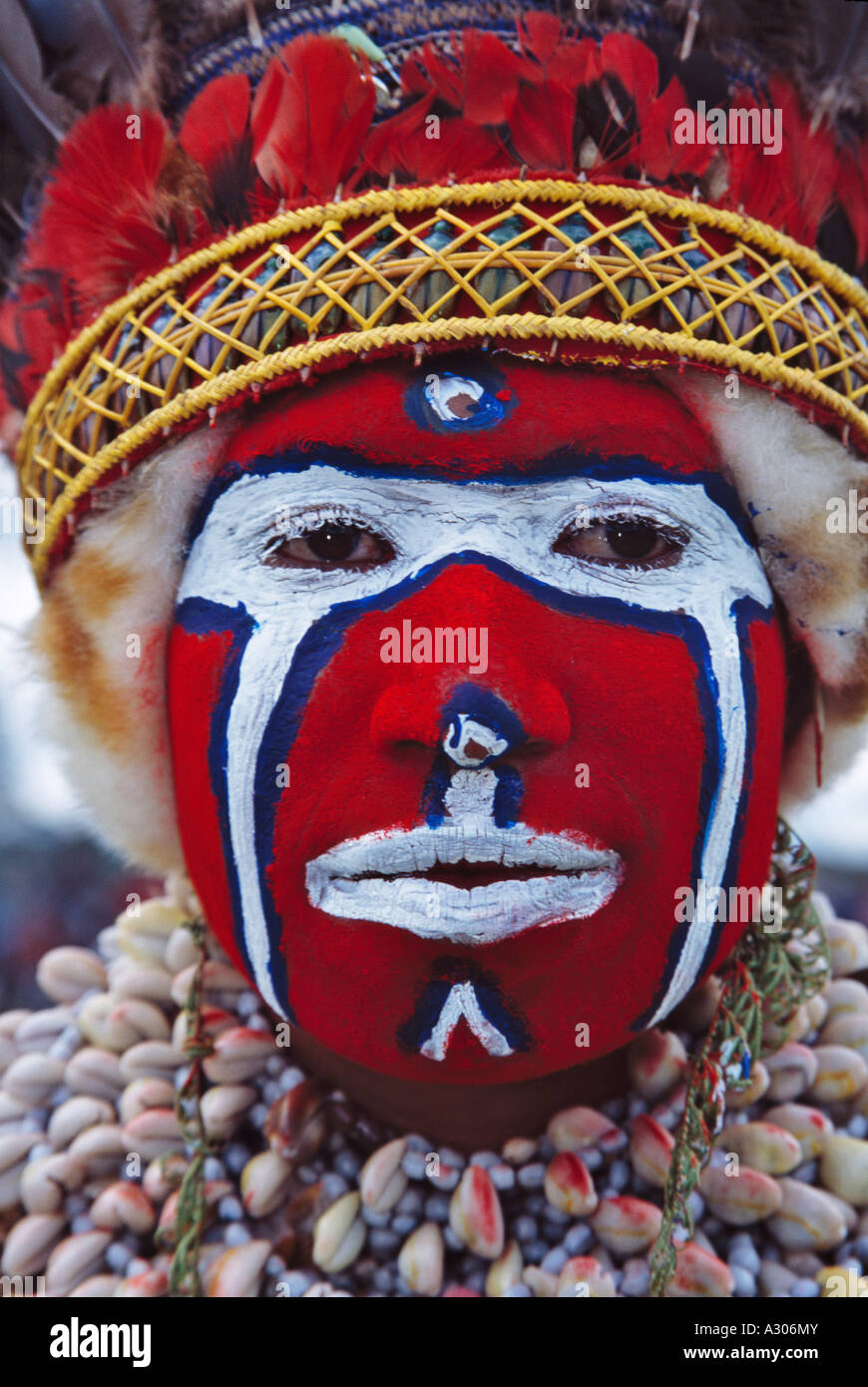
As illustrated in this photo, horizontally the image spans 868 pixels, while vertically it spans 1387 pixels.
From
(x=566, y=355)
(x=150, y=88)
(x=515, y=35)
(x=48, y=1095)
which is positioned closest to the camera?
(x=566, y=355)

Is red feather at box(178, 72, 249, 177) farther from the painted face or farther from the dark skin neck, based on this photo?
the dark skin neck

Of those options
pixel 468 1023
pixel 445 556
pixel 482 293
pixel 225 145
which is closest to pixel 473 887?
pixel 468 1023

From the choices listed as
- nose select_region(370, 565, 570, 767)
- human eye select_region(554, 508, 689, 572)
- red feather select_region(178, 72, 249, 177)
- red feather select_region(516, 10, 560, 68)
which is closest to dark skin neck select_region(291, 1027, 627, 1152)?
nose select_region(370, 565, 570, 767)

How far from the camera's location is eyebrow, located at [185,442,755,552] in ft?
5.44

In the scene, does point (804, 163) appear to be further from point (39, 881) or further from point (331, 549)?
point (39, 881)

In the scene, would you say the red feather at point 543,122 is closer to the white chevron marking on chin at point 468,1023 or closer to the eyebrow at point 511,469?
the eyebrow at point 511,469

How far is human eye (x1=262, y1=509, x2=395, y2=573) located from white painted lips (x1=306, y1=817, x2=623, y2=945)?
0.41 metres

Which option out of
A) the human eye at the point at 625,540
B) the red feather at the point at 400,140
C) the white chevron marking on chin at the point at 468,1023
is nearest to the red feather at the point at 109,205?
the red feather at the point at 400,140

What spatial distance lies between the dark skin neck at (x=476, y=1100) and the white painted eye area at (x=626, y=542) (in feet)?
2.99

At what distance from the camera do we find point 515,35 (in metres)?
1.77
